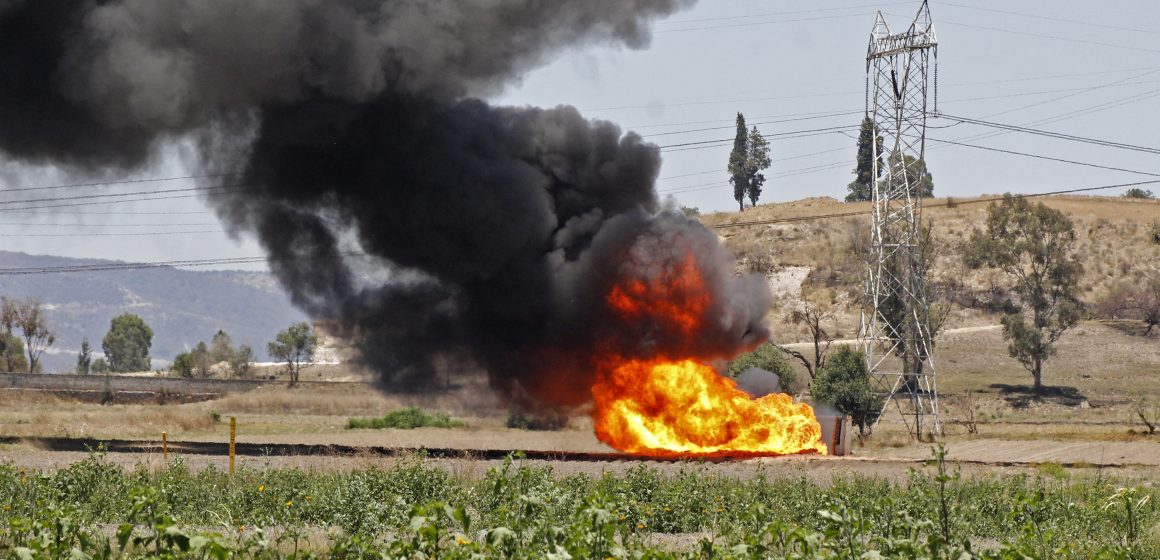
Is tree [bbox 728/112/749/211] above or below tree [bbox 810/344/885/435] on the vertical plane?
above

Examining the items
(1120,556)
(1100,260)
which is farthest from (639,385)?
(1100,260)

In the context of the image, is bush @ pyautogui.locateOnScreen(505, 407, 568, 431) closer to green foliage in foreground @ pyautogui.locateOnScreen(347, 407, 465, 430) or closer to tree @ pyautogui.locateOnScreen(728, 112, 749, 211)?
green foliage in foreground @ pyautogui.locateOnScreen(347, 407, 465, 430)

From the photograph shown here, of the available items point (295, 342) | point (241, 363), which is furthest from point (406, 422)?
point (241, 363)

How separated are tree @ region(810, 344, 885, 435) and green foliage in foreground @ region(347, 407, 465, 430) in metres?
19.1

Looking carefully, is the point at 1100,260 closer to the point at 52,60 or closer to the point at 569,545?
the point at 52,60

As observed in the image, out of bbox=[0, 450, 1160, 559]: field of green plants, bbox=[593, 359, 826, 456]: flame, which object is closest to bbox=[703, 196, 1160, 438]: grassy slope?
bbox=[593, 359, 826, 456]: flame

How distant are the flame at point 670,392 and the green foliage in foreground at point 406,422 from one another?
2342cm

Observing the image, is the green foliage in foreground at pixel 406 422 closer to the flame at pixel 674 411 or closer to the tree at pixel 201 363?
the flame at pixel 674 411

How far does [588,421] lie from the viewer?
59.8 m

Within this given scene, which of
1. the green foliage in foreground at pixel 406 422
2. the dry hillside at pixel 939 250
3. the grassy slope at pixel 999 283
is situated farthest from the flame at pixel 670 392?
the dry hillside at pixel 939 250

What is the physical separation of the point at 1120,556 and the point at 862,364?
1850 inches

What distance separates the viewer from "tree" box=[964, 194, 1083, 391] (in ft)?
351

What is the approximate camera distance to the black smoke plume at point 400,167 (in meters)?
40.3

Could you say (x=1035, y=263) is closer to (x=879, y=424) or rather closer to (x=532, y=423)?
(x=879, y=424)
